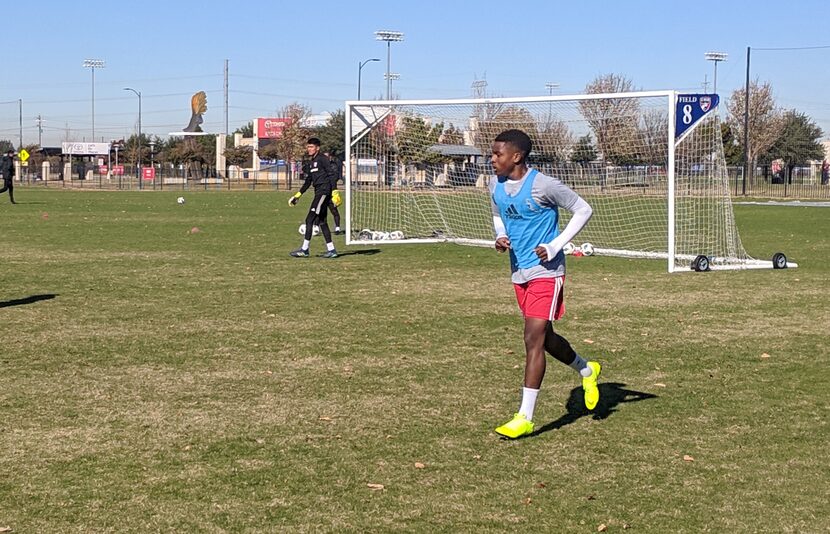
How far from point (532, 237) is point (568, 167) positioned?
64.8 ft

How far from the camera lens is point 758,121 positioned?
86.1 m

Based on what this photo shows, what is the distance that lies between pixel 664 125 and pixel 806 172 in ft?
144

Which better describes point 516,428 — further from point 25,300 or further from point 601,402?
point 25,300

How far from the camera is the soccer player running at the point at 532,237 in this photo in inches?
269

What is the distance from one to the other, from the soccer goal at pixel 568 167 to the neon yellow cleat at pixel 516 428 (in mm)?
11092

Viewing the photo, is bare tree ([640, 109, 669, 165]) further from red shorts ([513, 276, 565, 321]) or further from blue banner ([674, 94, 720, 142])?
red shorts ([513, 276, 565, 321])

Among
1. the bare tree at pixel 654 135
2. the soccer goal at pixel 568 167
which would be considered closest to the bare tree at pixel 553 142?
the soccer goal at pixel 568 167

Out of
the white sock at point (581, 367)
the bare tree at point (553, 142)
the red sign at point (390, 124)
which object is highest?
the red sign at point (390, 124)

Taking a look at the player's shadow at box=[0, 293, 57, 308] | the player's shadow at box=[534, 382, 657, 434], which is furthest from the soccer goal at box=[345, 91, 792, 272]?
the player's shadow at box=[534, 382, 657, 434]

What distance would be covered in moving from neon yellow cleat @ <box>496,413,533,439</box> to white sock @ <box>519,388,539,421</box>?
34 millimetres

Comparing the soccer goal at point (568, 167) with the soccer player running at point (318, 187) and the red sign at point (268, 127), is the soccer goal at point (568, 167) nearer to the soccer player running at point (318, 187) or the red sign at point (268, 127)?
the soccer player running at point (318, 187)

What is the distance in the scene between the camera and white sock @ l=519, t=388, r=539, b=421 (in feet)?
22.4

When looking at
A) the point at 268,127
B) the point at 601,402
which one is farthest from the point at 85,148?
the point at 601,402

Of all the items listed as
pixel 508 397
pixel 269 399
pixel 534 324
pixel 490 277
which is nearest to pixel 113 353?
pixel 269 399
